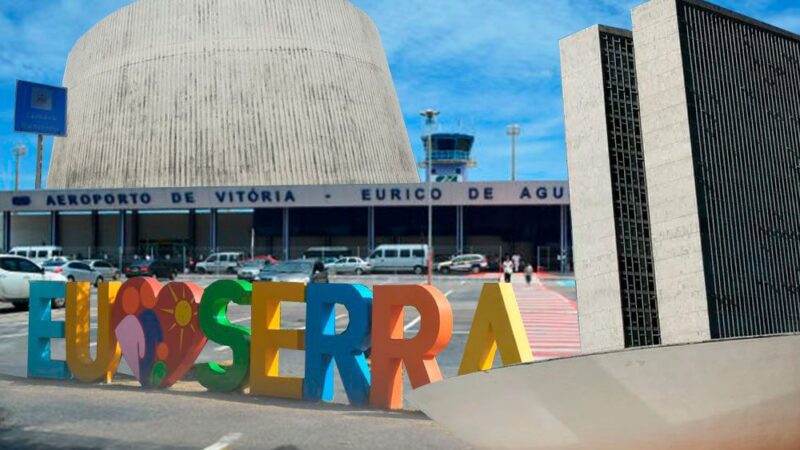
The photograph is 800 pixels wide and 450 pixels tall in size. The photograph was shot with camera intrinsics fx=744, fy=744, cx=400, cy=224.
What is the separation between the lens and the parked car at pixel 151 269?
138ft

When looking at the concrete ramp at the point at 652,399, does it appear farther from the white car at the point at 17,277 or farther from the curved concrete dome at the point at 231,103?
the curved concrete dome at the point at 231,103

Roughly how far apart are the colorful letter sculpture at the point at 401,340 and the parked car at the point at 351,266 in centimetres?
4161

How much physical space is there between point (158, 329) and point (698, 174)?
6514mm

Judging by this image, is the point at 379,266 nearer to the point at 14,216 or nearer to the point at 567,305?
the point at 567,305

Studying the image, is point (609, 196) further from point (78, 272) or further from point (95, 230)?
point (95, 230)

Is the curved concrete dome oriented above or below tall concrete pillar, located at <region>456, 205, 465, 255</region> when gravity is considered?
above

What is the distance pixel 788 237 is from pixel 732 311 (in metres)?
1.01

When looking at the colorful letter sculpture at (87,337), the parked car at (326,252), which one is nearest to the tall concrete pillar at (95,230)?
the parked car at (326,252)

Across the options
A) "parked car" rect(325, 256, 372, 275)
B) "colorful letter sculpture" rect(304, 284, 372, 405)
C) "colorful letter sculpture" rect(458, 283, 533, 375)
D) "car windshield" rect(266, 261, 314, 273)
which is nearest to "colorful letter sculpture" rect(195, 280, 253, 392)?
"colorful letter sculpture" rect(304, 284, 372, 405)

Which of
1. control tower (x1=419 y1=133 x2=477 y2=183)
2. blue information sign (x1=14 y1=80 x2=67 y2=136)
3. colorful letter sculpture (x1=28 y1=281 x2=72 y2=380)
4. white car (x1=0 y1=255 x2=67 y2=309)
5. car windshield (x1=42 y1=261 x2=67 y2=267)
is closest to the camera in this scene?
colorful letter sculpture (x1=28 y1=281 x2=72 y2=380)

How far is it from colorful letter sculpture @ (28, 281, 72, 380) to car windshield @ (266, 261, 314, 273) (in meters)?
21.0

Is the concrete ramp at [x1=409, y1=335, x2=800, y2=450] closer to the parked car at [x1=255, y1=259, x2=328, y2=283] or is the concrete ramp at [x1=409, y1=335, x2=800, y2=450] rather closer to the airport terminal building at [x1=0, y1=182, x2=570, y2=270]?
the parked car at [x1=255, y1=259, x2=328, y2=283]

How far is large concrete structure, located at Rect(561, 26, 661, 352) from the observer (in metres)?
6.15

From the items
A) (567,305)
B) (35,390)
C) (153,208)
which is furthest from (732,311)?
(153,208)
